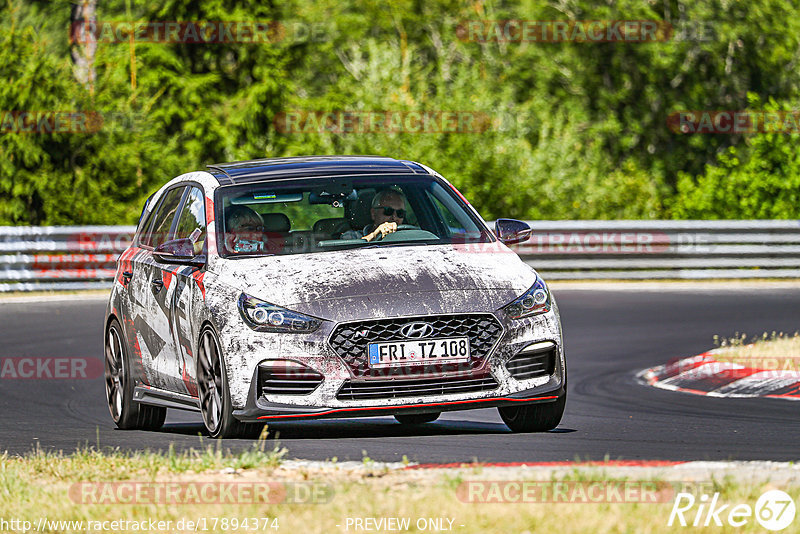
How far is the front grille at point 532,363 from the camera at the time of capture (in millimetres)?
9344

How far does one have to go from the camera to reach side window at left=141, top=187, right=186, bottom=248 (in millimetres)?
11469

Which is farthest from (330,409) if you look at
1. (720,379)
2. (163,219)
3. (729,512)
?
(720,379)

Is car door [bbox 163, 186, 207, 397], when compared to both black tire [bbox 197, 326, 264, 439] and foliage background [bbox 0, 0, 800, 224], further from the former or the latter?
foliage background [bbox 0, 0, 800, 224]

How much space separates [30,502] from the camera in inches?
284

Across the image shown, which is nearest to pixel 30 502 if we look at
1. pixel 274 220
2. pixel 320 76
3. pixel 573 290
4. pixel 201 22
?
pixel 274 220

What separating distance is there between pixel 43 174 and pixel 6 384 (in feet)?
53.7

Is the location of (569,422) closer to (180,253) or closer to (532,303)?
(532,303)

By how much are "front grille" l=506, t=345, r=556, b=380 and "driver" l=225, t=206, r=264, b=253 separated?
5.87 ft

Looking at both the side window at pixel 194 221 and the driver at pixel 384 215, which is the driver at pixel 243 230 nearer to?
the side window at pixel 194 221

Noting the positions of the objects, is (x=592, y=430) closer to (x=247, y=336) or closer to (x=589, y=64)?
(x=247, y=336)

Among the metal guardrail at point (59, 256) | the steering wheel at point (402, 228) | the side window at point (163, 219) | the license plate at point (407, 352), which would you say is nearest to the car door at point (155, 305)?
the side window at point (163, 219)

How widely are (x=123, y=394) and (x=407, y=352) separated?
3.16 meters

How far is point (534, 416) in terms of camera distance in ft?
33.0


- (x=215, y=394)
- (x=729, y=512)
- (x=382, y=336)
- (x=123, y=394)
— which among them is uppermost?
(x=382, y=336)
